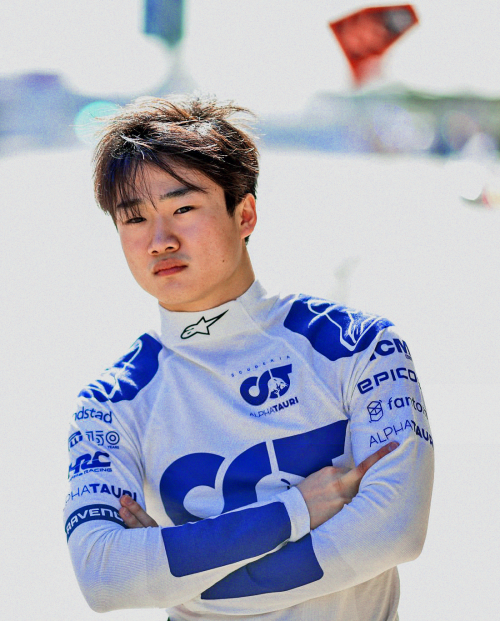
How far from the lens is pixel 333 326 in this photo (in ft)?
5.47

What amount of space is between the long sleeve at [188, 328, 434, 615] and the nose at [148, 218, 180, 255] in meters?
0.51

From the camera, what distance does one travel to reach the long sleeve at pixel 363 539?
1444 mm

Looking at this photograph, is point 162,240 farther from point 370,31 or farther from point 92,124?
point 370,31

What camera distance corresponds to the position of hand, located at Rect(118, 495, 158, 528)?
59.7 inches

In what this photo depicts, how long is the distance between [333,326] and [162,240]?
40 centimetres

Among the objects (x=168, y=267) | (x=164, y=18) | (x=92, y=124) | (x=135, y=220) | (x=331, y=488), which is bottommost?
(x=331, y=488)

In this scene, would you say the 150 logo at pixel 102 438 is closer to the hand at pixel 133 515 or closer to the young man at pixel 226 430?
the young man at pixel 226 430

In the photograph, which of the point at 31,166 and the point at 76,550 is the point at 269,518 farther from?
the point at 31,166

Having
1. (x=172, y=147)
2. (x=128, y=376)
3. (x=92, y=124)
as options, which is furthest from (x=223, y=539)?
(x=92, y=124)

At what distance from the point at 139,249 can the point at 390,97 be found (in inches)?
1206

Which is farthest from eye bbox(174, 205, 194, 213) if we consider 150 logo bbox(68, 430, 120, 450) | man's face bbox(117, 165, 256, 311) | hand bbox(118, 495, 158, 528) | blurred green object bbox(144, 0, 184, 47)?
blurred green object bbox(144, 0, 184, 47)

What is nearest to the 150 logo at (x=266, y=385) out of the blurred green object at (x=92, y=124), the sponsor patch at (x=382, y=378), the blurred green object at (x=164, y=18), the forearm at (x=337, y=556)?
the sponsor patch at (x=382, y=378)

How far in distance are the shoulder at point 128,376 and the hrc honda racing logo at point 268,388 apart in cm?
22

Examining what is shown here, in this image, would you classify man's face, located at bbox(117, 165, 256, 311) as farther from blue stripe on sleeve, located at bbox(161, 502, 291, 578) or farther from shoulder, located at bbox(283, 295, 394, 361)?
blue stripe on sleeve, located at bbox(161, 502, 291, 578)
